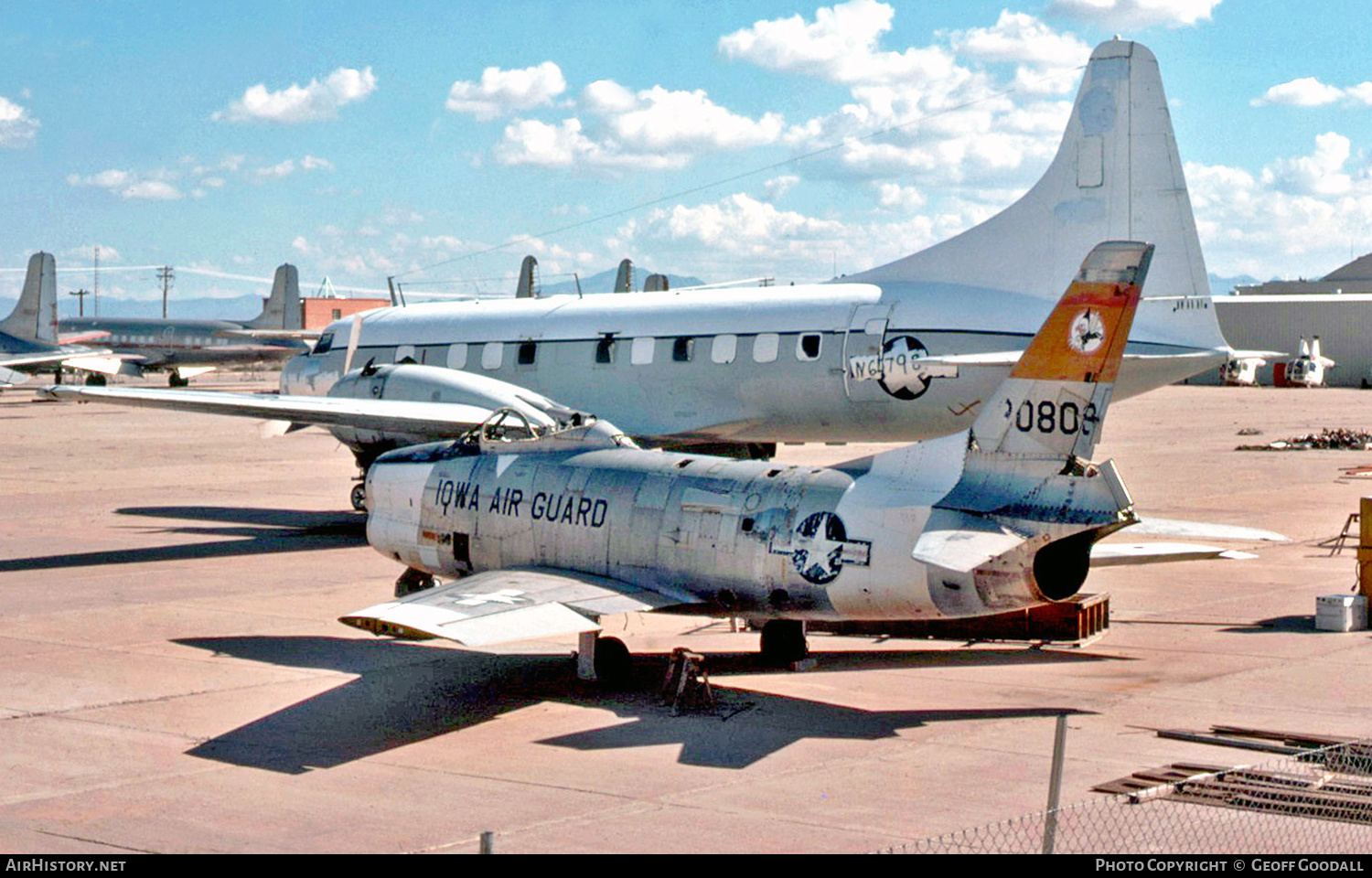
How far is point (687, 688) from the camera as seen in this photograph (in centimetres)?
1462

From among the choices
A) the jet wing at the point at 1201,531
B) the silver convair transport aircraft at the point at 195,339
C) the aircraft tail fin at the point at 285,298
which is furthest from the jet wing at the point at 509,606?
the aircraft tail fin at the point at 285,298

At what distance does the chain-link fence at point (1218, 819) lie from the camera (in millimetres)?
9562

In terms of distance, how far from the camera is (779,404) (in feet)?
86.2

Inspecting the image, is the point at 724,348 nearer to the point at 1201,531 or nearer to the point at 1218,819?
the point at 1201,531

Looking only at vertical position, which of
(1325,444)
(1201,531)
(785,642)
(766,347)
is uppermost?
(766,347)

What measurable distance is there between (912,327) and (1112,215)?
3521 millimetres

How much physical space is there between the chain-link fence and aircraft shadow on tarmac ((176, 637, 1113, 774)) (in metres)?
2.77

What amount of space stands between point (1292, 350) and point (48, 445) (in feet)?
250

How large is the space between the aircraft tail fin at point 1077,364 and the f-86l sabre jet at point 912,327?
899 centimetres

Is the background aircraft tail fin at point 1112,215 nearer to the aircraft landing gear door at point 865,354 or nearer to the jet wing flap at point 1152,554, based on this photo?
the aircraft landing gear door at point 865,354

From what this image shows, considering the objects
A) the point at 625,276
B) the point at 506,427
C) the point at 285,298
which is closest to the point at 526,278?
the point at 625,276

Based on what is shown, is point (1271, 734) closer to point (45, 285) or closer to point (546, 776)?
point (546, 776)

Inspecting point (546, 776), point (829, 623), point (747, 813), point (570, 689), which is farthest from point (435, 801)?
point (829, 623)

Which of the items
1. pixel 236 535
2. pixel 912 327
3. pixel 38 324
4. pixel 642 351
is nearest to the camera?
pixel 912 327
